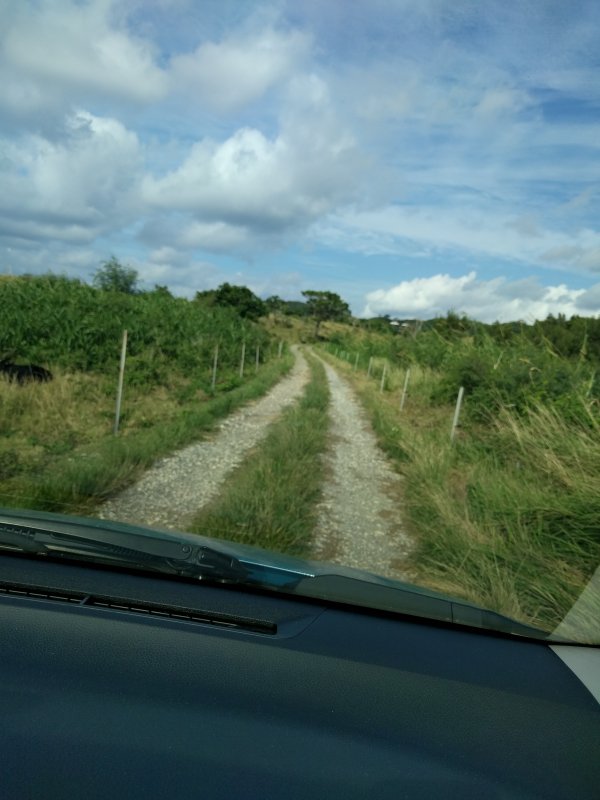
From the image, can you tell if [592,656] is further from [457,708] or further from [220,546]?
[220,546]

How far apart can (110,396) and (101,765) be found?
11.2 meters

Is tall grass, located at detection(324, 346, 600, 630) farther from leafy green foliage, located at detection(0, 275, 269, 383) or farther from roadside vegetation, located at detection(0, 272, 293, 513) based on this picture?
leafy green foliage, located at detection(0, 275, 269, 383)

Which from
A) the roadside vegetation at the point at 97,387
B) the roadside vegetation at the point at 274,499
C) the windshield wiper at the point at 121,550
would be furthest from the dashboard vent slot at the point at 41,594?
the roadside vegetation at the point at 274,499

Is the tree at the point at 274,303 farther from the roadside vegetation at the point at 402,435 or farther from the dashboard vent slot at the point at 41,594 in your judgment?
the dashboard vent slot at the point at 41,594

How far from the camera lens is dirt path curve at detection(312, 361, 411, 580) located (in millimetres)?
5699

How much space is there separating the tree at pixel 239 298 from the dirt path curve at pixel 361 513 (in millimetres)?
45286

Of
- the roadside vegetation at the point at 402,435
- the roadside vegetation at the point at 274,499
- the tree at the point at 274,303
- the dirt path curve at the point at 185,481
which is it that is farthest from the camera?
the tree at the point at 274,303

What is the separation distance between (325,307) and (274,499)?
261 ft

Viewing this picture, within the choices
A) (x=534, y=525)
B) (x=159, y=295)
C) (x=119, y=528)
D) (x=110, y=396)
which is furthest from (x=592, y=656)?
(x=159, y=295)

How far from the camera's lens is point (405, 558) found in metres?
5.82

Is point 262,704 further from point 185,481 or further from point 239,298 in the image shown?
point 239,298

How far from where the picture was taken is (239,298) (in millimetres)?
57344

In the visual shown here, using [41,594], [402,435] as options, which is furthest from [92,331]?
[41,594]

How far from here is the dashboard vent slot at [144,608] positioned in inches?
80.3
